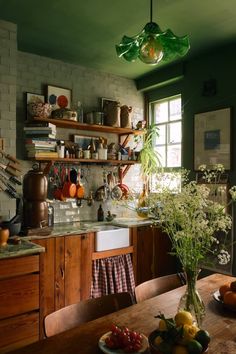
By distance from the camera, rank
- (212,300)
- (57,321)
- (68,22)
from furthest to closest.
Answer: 1. (68,22)
2. (212,300)
3. (57,321)

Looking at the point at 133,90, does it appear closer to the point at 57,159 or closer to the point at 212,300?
the point at 57,159

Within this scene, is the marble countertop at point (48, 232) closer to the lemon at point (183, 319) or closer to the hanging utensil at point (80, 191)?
the hanging utensil at point (80, 191)

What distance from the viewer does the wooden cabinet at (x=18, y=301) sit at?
6.88ft

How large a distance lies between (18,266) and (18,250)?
11 centimetres

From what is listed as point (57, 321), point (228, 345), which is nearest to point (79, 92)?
point (57, 321)

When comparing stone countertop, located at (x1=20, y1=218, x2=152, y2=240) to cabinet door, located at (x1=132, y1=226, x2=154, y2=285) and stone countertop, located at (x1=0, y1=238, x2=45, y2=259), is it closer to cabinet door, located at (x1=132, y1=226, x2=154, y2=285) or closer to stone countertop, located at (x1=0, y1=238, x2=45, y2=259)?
cabinet door, located at (x1=132, y1=226, x2=154, y2=285)

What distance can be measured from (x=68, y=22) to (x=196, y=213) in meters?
2.22

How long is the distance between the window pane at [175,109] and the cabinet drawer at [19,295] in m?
2.68

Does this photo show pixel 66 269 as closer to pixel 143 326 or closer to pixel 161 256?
pixel 161 256

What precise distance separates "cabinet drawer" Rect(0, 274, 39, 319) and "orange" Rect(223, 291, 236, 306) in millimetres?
1332

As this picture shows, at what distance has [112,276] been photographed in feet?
10.4

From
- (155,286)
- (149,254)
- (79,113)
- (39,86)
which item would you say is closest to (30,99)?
(39,86)

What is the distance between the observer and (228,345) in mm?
1186

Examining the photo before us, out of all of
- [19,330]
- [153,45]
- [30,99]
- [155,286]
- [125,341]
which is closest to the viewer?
[125,341]
